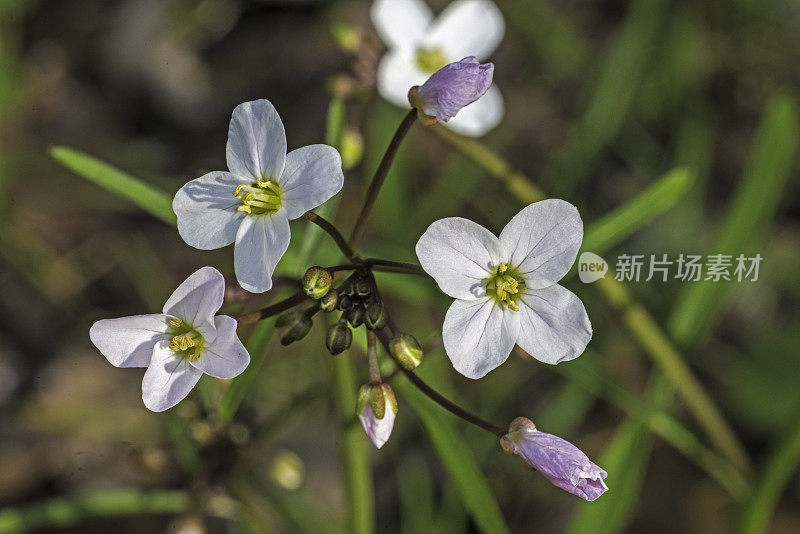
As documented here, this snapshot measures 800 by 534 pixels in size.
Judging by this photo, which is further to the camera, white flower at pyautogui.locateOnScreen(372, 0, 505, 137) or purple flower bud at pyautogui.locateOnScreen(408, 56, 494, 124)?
white flower at pyautogui.locateOnScreen(372, 0, 505, 137)

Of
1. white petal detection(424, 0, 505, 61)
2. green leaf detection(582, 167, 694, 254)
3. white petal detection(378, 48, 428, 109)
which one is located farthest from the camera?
white petal detection(424, 0, 505, 61)

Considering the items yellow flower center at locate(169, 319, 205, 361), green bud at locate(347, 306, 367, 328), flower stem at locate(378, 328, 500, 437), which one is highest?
green bud at locate(347, 306, 367, 328)

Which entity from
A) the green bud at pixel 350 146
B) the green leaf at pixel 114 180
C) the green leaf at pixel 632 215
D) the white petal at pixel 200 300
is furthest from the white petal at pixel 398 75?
the white petal at pixel 200 300

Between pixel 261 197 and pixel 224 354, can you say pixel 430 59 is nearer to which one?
pixel 261 197

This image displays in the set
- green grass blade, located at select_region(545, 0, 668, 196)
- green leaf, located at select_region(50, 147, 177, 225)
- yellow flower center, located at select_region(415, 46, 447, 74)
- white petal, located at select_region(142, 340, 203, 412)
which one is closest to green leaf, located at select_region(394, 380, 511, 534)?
white petal, located at select_region(142, 340, 203, 412)

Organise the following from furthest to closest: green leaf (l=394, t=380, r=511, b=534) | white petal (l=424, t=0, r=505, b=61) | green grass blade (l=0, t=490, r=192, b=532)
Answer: white petal (l=424, t=0, r=505, b=61), green grass blade (l=0, t=490, r=192, b=532), green leaf (l=394, t=380, r=511, b=534)

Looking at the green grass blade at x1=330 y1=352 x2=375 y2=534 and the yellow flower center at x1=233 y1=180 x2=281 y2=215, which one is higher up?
the yellow flower center at x1=233 y1=180 x2=281 y2=215

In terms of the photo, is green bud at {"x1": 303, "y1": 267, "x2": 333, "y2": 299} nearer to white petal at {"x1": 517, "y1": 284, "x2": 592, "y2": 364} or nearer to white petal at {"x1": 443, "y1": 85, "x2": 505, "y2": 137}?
white petal at {"x1": 517, "y1": 284, "x2": 592, "y2": 364}

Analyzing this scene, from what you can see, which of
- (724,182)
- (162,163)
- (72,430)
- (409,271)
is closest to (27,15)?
(162,163)
